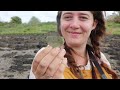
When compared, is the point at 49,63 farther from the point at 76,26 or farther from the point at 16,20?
the point at 16,20

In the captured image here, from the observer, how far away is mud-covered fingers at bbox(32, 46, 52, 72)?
287 cm

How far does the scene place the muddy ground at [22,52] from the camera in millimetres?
3049

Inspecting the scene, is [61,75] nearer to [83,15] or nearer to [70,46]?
[70,46]

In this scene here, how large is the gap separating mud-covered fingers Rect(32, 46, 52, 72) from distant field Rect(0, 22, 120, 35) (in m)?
0.28

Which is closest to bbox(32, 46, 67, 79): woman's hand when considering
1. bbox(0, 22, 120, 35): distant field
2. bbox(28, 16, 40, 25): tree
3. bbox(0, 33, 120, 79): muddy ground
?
bbox(0, 33, 120, 79): muddy ground

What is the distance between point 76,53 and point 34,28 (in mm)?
648

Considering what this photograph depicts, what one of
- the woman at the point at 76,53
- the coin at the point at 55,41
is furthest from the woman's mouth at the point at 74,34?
the coin at the point at 55,41

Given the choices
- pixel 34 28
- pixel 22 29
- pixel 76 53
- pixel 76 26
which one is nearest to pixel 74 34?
pixel 76 26

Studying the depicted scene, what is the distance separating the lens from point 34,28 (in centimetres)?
319

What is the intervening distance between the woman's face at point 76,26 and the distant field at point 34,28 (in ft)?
0.48

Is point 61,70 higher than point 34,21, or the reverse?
point 34,21

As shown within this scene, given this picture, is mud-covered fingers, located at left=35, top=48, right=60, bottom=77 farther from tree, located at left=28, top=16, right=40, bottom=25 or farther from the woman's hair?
tree, located at left=28, top=16, right=40, bottom=25
